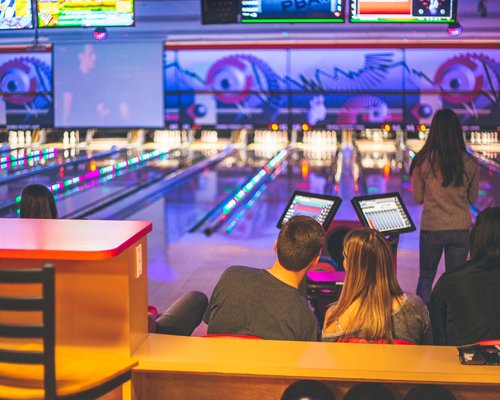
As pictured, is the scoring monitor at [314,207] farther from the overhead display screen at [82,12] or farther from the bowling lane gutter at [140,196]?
the bowling lane gutter at [140,196]

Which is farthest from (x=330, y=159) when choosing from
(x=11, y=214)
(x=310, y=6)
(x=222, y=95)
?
(x=310, y=6)

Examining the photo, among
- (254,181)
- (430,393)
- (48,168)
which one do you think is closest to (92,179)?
(48,168)

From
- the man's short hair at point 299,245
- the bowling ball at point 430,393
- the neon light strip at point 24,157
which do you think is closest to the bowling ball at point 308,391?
the bowling ball at point 430,393

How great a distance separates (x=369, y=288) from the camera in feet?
9.05

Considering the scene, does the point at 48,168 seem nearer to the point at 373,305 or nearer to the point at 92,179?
the point at 92,179

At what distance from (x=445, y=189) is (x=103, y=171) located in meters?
8.23

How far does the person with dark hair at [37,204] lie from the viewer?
13.9 ft

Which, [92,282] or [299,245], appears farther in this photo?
[299,245]

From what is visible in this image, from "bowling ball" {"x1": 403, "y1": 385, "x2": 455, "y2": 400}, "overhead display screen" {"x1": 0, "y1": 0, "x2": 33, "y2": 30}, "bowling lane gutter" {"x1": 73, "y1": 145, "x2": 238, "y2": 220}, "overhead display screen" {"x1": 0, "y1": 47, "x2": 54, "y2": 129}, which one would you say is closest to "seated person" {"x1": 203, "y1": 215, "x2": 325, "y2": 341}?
"bowling ball" {"x1": 403, "y1": 385, "x2": 455, "y2": 400}

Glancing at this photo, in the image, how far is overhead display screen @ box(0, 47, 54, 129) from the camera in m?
14.7

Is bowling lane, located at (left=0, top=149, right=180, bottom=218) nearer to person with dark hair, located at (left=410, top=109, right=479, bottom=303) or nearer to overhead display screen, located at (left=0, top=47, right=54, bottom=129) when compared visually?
overhead display screen, located at (left=0, top=47, right=54, bottom=129)

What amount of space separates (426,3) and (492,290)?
4.05 meters

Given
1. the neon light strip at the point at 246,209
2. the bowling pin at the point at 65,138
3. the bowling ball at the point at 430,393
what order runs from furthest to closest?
the bowling pin at the point at 65,138 → the neon light strip at the point at 246,209 → the bowling ball at the point at 430,393

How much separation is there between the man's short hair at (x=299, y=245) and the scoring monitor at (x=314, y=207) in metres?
1.48
